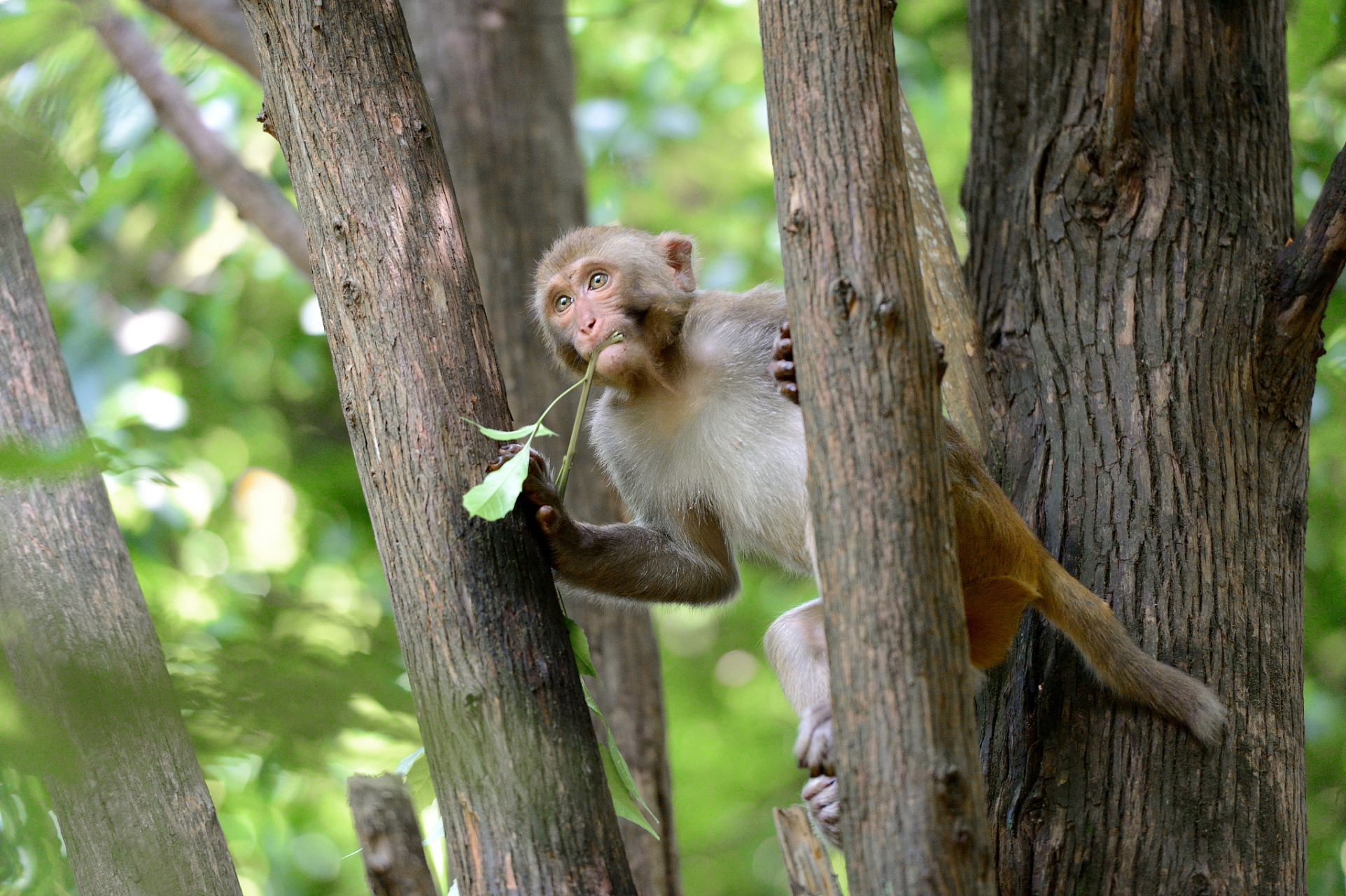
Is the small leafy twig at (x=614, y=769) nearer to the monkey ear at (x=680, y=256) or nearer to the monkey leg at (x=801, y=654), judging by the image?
the monkey leg at (x=801, y=654)

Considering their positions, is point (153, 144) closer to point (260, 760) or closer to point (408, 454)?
point (408, 454)

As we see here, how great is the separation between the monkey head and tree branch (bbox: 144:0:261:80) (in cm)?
272

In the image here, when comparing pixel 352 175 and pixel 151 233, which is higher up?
pixel 151 233

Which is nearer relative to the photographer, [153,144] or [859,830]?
[859,830]

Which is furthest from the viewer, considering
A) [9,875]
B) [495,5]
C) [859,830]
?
[495,5]

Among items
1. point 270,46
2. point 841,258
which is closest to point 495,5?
point 270,46

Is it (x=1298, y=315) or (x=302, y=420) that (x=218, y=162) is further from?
(x=1298, y=315)

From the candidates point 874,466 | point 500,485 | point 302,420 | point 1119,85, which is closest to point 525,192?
point 302,420

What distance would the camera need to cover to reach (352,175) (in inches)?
110

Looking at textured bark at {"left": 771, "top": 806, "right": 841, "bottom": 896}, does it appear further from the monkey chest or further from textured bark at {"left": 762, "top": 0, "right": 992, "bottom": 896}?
the monkey chest

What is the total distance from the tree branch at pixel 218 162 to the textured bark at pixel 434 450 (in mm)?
3090

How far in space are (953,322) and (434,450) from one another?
6.84 feet

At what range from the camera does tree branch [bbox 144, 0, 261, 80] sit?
5.79 m

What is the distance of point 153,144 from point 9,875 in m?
6.75
